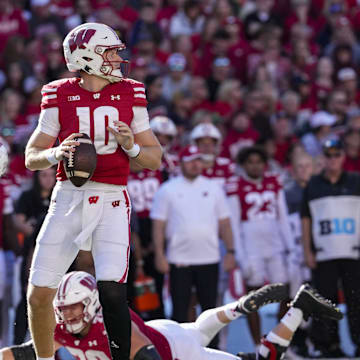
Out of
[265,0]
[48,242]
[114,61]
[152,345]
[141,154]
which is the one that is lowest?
[152,345]

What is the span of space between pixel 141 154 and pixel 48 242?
0.70 meters

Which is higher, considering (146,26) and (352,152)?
(146,26)

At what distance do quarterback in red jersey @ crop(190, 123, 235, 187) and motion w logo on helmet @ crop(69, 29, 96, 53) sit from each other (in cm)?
413

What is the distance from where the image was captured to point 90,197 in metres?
5.69

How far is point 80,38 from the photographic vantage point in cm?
573

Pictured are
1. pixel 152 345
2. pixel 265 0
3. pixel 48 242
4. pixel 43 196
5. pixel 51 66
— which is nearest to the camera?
pixel 48 242

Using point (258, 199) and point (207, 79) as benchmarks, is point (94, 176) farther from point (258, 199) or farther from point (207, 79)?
point (207, 79)

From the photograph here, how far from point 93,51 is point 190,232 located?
3.52 meters

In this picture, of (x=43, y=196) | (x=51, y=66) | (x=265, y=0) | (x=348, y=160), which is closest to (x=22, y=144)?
(x=43, y=196)

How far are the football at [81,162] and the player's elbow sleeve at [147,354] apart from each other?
41.6 inches

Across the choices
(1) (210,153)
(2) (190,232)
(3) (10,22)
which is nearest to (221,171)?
(1) (210,153)

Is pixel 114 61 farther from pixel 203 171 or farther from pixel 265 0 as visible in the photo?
pixel 265 0

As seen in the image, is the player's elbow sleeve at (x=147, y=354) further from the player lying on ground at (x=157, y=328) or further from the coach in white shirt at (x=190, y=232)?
the coach in white shirt at (x=190, y=232)

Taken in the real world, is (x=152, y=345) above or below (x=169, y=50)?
below
